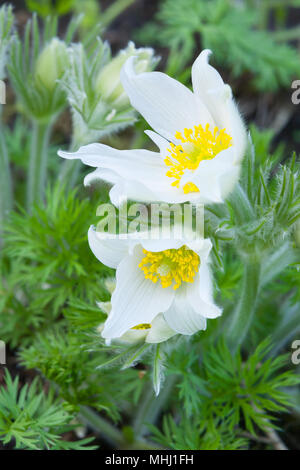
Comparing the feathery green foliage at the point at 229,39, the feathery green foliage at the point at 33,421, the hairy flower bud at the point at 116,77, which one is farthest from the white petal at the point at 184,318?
the feathery green foliage at the point at 229,39

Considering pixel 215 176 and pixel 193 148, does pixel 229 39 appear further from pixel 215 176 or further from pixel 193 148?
pixel 215 176

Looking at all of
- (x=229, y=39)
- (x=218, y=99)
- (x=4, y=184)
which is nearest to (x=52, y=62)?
(x=4, y=184)

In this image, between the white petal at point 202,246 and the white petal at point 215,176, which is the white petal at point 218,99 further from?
the white petal at point 202,246

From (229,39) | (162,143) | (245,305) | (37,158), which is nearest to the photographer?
(162,143)

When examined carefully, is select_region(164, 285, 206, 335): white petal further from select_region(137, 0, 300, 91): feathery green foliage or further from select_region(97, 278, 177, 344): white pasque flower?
select_region(137, 0, 300, 91): feathery green foliage

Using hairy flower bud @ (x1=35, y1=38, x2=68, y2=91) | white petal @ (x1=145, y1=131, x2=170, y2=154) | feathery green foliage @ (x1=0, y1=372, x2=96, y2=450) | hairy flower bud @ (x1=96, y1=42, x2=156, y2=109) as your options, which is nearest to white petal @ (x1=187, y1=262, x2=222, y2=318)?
white petal @ (x1=145, y1=131, x2=170, y2=154)
